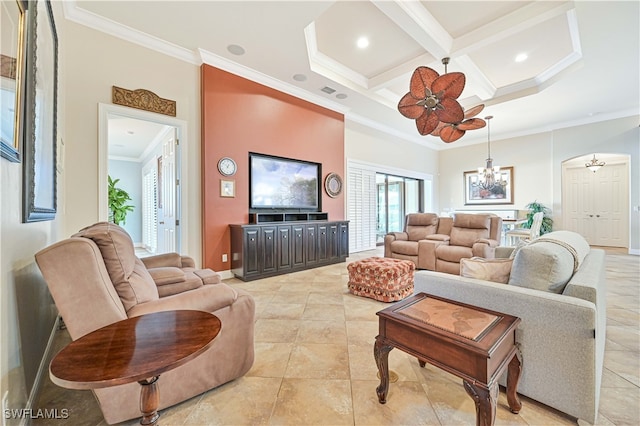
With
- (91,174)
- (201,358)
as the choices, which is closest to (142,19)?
(91,174)

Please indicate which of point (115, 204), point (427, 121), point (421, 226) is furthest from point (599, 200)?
point (115, 204)

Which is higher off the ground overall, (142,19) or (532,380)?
(142,19)

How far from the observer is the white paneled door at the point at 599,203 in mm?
6543

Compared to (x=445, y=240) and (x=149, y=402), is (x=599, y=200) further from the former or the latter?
(x=149, y=402)

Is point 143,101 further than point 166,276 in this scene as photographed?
Yes

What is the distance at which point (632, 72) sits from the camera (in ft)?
13.7

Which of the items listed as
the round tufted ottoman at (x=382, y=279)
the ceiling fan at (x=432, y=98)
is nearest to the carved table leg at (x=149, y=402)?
the round tufted ottoman at (x=382, y=279)

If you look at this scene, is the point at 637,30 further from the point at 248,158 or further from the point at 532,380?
the point at 248,158

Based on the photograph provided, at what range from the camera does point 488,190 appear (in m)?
7.82

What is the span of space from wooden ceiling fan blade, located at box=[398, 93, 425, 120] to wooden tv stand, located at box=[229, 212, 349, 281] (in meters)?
2.37

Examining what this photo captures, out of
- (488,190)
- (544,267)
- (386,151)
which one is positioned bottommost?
(544,267)

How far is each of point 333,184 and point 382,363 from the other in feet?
14.2

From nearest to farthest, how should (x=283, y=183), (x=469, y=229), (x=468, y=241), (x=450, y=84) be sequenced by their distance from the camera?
(x=450, y=84) → (x=468, y=241) → (x=469, y=229) → (x=283, y=183)

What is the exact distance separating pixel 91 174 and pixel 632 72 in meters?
8.10
